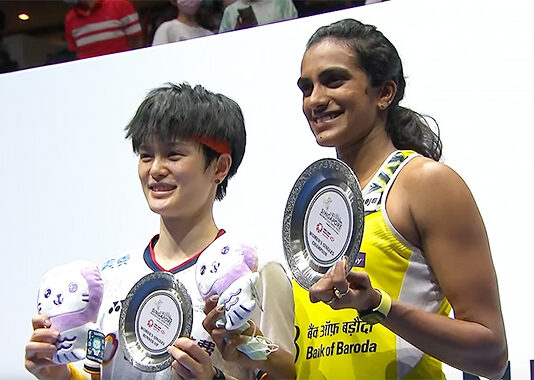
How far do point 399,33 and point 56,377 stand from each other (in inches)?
45.4

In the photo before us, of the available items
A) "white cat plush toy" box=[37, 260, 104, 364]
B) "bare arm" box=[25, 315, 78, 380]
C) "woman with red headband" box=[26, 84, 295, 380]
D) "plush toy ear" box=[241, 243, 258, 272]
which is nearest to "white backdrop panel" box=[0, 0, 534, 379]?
"woman with red headband" box=[26, 84, 295, 380]

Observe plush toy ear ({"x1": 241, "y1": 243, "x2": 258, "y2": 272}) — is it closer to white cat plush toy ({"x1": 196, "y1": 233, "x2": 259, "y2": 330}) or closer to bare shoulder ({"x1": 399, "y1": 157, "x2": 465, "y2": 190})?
white cat plush toy ({"x1": 196, "y1": 233, "x2": 259, "y2": 330})

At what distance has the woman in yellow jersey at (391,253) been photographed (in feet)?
6.31

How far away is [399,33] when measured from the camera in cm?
258

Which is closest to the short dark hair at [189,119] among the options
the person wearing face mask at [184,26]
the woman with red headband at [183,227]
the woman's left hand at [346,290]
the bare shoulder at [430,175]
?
the woman with red headband at [183,227]

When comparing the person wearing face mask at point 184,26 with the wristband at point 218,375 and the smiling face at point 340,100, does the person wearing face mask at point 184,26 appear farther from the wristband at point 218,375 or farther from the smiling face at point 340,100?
the wristband at point 218,375

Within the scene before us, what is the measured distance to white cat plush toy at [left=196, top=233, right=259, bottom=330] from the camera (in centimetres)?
210

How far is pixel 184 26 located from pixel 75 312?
164cm

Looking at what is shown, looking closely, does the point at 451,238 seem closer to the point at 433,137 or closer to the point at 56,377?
the point at 433,137

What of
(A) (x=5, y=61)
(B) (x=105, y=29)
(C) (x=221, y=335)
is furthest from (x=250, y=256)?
(A) (x=5, y=61)

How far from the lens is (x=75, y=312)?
2.34 m

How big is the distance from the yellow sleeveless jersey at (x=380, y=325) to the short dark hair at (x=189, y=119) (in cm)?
51

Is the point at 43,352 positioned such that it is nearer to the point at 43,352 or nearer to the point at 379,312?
the point at 43,352

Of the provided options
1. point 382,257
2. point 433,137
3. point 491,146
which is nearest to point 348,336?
point 382,257
